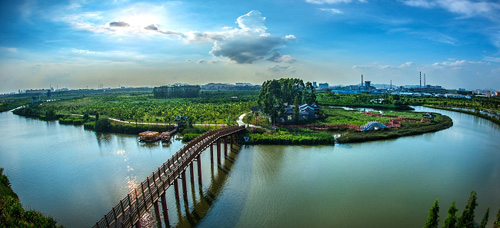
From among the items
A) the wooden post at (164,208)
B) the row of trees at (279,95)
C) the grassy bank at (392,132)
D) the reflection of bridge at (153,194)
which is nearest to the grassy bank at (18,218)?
the reflection of bridge at (153,194)

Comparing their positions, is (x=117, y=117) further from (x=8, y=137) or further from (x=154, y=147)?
(x=154, y=147)

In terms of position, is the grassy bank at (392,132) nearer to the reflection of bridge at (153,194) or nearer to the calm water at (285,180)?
the calm water at (285,180)

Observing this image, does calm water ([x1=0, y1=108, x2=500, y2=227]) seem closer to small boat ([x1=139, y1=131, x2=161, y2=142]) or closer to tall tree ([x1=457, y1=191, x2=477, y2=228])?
small boat ([x1=139, y1=131, x2=161, y2=142])

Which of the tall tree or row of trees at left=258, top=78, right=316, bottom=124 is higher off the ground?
row of trees at left=258, top=78, right=316, bottom=124

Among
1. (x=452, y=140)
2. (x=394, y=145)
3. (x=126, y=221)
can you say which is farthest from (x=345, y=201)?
(x=452, y=140)

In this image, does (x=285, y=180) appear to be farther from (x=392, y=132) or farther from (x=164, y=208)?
(x=392, y=132)

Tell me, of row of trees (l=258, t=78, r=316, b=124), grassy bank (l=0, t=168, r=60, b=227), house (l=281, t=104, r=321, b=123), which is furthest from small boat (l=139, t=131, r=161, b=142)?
grassy bank (l=0, t=168, r=60, b=227)
